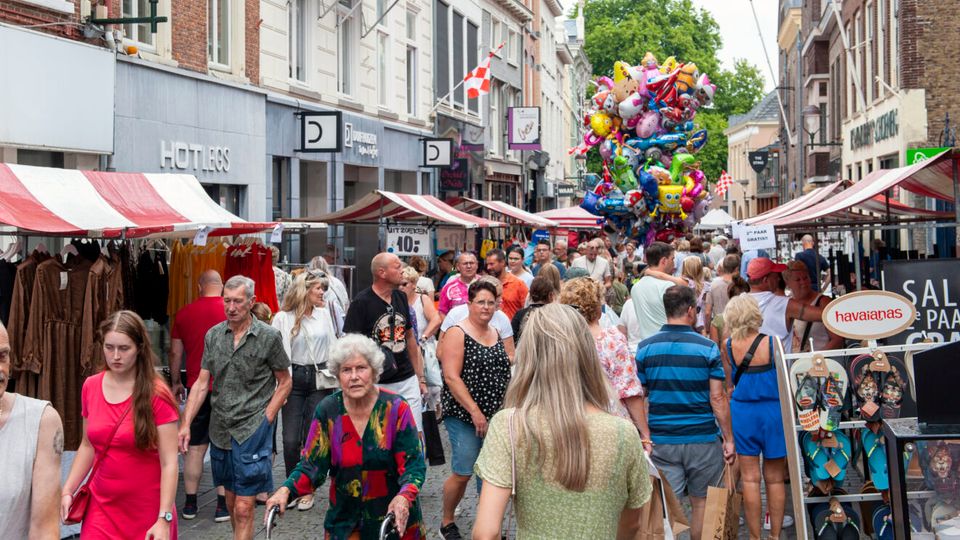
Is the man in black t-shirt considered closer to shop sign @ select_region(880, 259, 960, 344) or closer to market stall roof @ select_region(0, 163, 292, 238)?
market stall roof @ select_region(0, 163, 292, 238)

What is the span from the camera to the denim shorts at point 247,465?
280 inches

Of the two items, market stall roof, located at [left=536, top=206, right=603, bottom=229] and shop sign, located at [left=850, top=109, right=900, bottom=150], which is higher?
shop sign, located at [left=850, top=109, right=900, bottom=150]

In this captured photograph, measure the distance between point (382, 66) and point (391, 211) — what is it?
10.5 metres

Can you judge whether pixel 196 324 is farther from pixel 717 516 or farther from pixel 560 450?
pixel 560 450

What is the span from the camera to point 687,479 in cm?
711

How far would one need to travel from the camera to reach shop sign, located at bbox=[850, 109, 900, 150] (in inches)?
917

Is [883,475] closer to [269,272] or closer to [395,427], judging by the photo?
[395,427]

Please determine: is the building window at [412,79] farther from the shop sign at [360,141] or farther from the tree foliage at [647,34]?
the tree foliage at [647,34]

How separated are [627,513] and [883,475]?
398 centimetres

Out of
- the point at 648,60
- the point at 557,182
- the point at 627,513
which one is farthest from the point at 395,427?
the point at 557,182

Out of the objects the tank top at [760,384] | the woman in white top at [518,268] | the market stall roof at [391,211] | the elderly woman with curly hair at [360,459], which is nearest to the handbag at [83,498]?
the elderly woman with curly hair at [360,459]

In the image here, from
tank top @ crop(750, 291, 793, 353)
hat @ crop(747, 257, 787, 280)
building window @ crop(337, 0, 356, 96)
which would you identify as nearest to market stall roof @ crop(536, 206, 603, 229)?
building window @ crop(337, 0, 356, 96)

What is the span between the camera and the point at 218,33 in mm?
18016

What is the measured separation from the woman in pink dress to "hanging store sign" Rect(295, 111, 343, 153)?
14.9 meters
